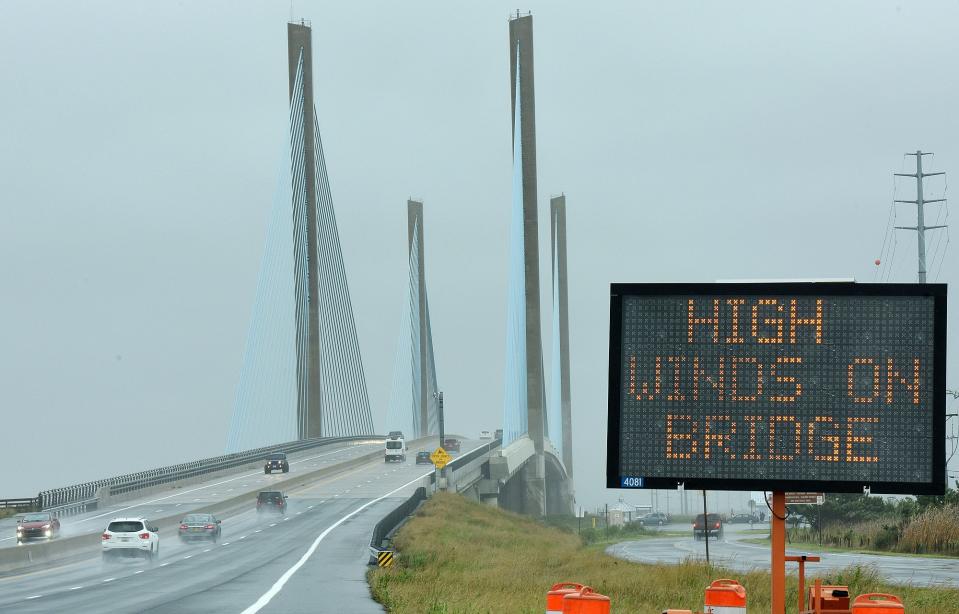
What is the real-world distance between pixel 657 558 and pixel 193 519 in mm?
17930

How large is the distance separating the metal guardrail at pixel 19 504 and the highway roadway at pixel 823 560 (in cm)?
2881

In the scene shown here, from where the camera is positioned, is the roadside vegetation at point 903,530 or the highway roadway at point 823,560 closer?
the highway roadway at point 823,560

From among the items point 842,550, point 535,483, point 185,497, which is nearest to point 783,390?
point 842,550

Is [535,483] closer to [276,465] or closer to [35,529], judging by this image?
[276,465]

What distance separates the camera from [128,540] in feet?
148

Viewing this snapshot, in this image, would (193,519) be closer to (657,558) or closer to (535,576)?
(657,558)

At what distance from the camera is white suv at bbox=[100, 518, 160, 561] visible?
45.0 m

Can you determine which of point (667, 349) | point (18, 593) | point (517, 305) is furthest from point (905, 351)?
point (517, 305)

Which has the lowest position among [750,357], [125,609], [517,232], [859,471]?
[125,609]

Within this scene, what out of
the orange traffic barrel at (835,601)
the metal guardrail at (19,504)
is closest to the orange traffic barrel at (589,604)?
the orange traffic barrel at (835,601)

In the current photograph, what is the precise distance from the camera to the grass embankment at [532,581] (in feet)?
76.5

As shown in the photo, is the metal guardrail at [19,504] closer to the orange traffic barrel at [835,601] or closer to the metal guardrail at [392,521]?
the metal guardrail at [392,521]

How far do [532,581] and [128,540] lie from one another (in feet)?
66.1

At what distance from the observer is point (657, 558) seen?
51.5m
